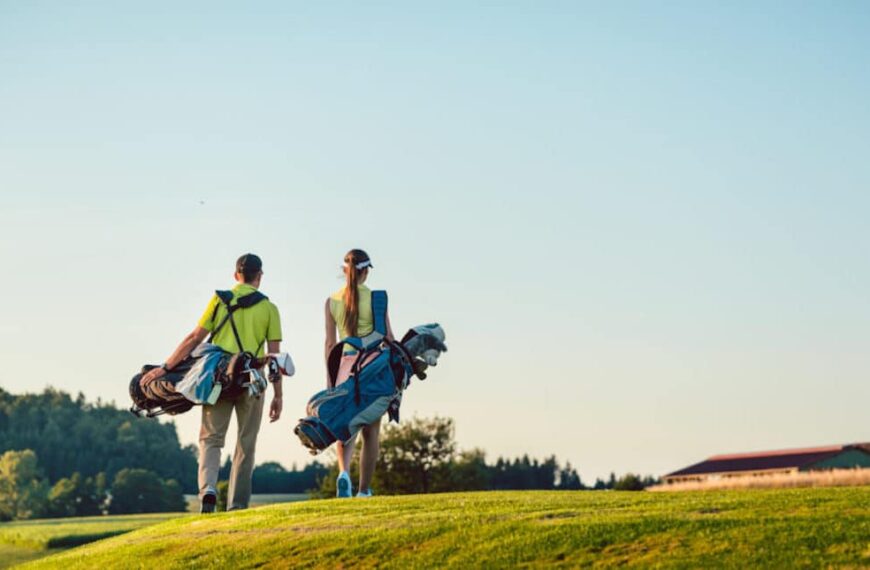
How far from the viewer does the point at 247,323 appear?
18.5 meters

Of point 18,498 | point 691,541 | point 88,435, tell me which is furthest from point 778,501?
point 88,435

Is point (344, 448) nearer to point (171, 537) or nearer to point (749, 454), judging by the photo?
point (171, 537)

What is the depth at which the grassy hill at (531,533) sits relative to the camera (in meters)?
12.9

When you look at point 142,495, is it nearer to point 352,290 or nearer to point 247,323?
point 247,323

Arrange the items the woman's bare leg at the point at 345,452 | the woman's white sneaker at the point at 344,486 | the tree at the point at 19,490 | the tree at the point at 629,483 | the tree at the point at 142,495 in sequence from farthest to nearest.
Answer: the tree at the point at 19,490
the tree at the point at 142,495
the tree at the point at 629,483
the woman's white sneaker at the point at 344,486
the woman's bare leg at the point at 345,452

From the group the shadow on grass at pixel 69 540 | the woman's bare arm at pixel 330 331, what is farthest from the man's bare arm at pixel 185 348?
the shadow on grass at pixel 69 540

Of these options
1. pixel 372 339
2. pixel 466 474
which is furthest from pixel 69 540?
pixel 466 474

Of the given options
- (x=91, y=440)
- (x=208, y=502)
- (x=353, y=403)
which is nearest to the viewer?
(x=353, y=403)

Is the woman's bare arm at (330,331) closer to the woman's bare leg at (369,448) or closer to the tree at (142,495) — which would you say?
the woman's bare leg at (369,448)

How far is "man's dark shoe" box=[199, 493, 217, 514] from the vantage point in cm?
1872

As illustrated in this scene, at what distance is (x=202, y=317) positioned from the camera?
61.5ft

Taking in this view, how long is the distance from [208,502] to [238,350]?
241 centimetres

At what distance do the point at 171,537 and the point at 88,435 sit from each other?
16661 cm

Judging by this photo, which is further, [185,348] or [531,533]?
[185,348]
